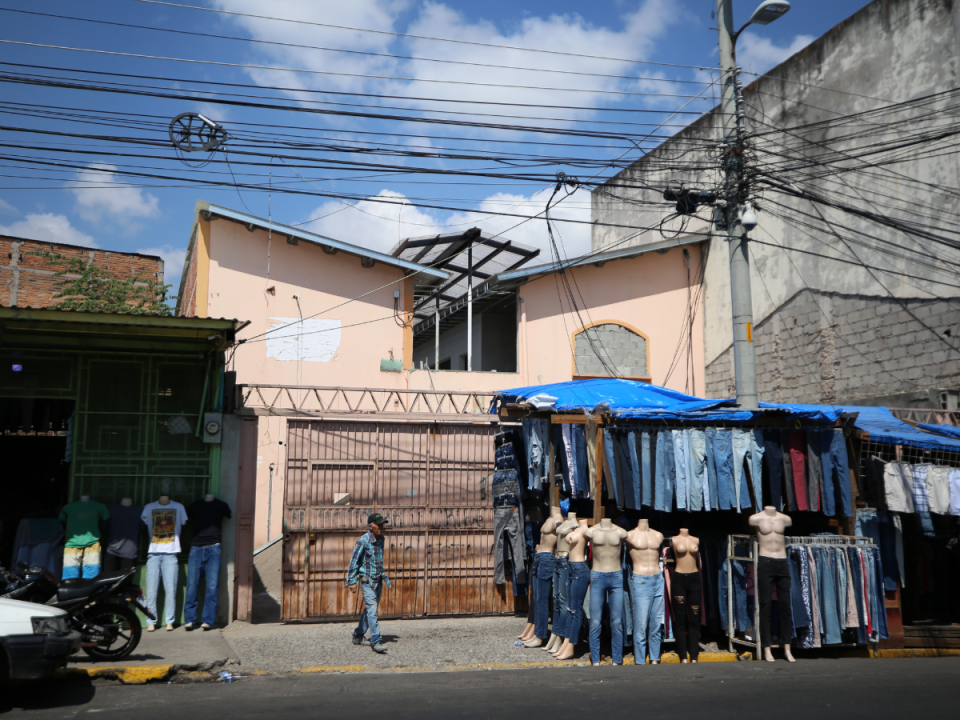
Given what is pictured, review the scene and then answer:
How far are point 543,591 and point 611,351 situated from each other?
35.4ft

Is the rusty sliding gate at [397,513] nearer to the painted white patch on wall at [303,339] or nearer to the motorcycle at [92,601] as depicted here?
the motorcycle at [92,601]

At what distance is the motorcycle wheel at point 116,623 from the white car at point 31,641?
45.1 inches

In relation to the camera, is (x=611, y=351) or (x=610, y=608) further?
(x=611, y=351)

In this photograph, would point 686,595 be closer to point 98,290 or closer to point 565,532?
point 565,532

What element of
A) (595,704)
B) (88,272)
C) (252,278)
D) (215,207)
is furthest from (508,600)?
(88,272)

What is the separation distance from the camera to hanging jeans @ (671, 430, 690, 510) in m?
9.79

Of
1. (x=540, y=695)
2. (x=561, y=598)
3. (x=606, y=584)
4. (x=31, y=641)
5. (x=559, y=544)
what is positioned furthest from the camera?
(x=559, y=544)

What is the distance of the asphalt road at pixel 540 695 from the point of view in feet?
21.5

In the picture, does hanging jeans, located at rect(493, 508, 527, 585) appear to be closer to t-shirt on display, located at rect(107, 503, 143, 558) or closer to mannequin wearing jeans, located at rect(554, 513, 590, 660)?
mannequin wearing jeans, located at rect(554, 513, 590, 660)

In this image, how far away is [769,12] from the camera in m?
10.5

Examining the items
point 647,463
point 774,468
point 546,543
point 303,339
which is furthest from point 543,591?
point 303,339

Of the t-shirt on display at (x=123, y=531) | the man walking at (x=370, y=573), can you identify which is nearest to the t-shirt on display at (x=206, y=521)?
the t-shirt on display at (x=123, y=531)

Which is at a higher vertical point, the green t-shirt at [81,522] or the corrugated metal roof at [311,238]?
the corrugated metal roof at [311,238]

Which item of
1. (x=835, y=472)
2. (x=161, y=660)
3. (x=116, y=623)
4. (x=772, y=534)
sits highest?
(x=835, y=472)
